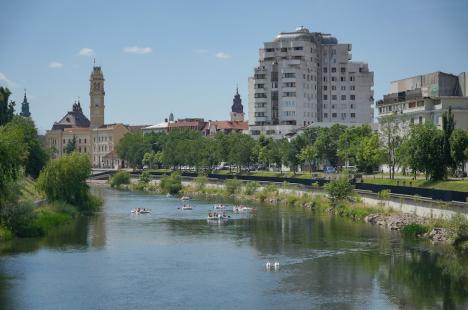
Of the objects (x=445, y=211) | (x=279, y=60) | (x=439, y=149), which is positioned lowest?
(x=445, y=211)

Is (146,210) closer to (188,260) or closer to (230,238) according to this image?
(230,238)

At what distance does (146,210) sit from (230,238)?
3055 cm

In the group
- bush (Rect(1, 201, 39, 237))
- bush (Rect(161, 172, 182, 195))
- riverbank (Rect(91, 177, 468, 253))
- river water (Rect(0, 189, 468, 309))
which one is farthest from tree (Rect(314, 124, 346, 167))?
bush (Rect(1, 201, 39, 237))

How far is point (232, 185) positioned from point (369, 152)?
2820 centimetres

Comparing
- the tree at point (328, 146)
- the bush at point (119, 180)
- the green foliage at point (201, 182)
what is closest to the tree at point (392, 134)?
the tree at point (328, 146)

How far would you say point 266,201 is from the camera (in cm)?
12225

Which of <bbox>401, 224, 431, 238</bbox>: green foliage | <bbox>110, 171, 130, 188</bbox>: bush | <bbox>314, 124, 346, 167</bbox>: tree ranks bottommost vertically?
<bbox>401, 224, 431, 238</bbox>: green foliage

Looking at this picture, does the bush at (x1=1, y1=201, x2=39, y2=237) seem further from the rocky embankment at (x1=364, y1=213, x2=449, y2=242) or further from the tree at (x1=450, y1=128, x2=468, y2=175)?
the tree at (x1=450, y1=128, x2=468, y2=175)

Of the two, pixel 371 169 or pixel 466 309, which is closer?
pixel 466 309

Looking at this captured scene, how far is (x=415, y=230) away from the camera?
7588 centimetres

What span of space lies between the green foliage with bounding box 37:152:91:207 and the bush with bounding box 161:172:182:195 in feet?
165

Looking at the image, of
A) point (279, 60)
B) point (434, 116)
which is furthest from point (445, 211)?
point (279, 60)

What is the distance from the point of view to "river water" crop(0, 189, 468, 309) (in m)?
51.5

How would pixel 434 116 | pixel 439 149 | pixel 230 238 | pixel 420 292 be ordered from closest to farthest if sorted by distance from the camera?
pixel 420 292 → pixel 230 238 → pixel 439 149 → pixel 434 116
